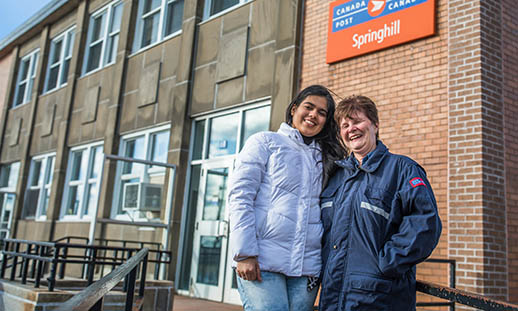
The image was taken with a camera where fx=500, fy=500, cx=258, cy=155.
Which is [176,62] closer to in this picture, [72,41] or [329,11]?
[329,11]

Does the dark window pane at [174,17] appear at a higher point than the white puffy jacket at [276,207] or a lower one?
higher

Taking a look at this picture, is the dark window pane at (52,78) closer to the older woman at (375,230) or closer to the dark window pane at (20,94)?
the dark window pane at (20,94)

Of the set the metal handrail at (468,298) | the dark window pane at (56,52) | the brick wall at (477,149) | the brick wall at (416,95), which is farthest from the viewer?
the dark window pane at (56,52)

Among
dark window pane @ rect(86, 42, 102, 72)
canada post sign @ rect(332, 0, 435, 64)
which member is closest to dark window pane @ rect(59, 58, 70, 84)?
dark window pane @ rect(86, 42, 102, 72)

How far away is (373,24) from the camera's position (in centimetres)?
684

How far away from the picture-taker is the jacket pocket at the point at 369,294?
6.50 feet

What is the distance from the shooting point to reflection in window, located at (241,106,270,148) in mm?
8477

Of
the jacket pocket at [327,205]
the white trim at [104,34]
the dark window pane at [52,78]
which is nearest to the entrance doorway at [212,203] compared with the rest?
the white trim at [104,34]

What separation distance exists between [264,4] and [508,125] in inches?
185

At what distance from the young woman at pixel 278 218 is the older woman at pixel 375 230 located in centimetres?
11

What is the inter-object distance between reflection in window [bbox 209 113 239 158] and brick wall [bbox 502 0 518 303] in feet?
15.0

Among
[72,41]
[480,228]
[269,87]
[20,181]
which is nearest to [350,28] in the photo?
[269,87]

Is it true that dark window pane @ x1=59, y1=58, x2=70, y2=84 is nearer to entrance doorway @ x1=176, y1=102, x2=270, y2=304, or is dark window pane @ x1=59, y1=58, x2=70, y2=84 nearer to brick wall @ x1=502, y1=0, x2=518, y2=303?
entrance doorway @ x1=176, y1=102, x2=270, y2=304

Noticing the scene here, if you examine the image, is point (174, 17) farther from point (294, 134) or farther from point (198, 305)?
point (294, 134)
